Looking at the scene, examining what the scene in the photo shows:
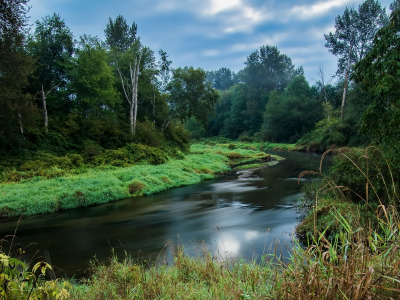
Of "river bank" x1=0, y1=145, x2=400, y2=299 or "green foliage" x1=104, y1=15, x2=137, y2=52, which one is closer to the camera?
"river bank" x1=0, y1=145, x2=400, y2=299

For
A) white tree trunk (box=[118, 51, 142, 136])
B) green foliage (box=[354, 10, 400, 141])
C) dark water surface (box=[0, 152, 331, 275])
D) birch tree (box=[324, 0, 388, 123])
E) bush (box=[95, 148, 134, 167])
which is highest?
birch tree (box=[324, 0, 388, 123])

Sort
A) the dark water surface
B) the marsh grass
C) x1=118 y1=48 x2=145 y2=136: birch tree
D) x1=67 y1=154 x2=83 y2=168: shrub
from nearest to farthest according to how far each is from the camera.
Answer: the marsh grass → the dark water surface → x1=67 y1=154 x2=83 y2=168: shrub → x1=118 y1=48 x2=145 y2=136: birch tree

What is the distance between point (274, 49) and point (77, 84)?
61.3 metres

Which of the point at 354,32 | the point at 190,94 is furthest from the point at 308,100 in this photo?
the point at 190,94

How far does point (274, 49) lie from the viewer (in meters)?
71.9

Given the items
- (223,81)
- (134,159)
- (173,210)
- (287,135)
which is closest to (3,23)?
(134,159)

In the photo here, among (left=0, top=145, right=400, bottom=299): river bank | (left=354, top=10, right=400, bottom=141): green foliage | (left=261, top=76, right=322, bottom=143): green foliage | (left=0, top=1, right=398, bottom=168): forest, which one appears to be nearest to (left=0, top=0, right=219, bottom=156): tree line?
(left=0, top=1, right=398, bottom=168): forest

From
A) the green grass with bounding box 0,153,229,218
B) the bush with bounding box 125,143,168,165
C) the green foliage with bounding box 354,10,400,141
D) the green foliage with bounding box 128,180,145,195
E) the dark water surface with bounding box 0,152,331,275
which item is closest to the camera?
the dark water surface with bounding box 0,152,331,275

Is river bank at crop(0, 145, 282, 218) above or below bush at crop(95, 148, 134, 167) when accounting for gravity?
below

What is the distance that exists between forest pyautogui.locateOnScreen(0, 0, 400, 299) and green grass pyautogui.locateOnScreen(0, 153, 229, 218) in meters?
0.06

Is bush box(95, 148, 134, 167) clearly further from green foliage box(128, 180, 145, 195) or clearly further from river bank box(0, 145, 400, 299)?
river bank box(0, 145, 400, 299)

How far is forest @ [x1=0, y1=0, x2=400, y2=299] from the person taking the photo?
2291 millimetres

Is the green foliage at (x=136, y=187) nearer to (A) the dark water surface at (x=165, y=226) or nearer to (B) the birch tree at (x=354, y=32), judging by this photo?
(A) the dark water surface at (x=165, y=226)

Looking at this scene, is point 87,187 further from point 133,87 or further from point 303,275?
point 133,87
